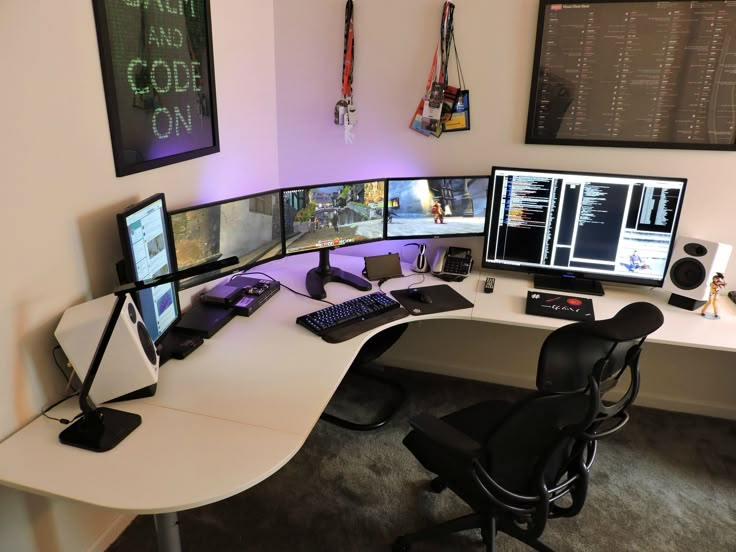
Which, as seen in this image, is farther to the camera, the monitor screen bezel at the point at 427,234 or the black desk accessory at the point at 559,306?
the monitor screen bezel at the point at 427,234

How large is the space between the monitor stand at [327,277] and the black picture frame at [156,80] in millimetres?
688

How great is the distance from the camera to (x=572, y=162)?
8.42ft

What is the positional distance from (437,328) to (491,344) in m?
0.30

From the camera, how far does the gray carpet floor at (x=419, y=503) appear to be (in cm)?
206

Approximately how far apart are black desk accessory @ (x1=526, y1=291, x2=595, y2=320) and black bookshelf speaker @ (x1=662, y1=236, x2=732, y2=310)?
0.38 metres

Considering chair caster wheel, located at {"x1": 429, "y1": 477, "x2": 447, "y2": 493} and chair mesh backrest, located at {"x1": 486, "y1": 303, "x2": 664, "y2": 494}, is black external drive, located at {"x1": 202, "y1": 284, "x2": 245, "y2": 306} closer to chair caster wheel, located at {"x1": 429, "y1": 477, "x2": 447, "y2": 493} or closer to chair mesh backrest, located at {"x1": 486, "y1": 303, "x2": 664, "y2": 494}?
chair caster wheel, located at {"x1": 429, "y1": 477, "x2": 447, "y2": 493}

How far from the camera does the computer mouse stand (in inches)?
93.2

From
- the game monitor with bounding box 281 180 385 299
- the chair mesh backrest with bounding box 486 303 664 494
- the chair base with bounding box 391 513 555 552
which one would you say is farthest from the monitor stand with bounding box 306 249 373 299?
the chair mesh backrest with bounding box 486 303 664 494

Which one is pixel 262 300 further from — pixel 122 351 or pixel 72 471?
pixel 72 471

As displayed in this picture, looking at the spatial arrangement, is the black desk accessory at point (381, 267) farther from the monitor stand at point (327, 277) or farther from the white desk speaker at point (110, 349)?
the white desk speaker at point (110, 349)

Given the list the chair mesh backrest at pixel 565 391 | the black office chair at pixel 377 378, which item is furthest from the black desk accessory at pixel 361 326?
the chair mesh backrest at pixel 565 391

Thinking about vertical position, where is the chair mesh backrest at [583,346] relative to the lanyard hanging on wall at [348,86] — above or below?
below

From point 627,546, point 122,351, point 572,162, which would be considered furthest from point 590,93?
point 122,351

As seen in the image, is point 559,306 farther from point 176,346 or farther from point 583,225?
point 176,346
